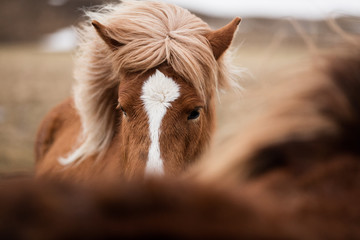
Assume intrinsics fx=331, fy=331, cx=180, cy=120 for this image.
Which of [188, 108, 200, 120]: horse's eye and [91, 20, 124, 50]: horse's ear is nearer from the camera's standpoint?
[188, 108, 200, 120]: horse's eye

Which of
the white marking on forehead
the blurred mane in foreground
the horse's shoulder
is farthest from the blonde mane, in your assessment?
the blurred mane in foreground

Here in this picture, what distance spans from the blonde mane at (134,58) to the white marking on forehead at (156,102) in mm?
118

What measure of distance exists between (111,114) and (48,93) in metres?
12.0

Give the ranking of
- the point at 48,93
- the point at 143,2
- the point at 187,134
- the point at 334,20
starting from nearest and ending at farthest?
the point at 334,20
the point at 187,134
the point at 143,2
the point at 48,93

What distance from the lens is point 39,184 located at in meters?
0.49

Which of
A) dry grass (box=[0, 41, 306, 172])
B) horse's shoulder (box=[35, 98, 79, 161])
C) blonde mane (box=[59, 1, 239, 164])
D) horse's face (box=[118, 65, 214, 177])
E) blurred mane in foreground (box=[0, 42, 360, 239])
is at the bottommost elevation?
blurred mane in foreground (box=[0, 42, 360, 239])

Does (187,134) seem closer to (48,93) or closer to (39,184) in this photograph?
(39,184)

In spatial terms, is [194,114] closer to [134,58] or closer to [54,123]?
[134,58]

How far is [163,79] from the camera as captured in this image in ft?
7.02

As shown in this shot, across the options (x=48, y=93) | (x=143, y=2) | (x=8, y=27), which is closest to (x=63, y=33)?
(x=8, y=27)

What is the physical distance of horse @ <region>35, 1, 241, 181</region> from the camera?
6.59 ft

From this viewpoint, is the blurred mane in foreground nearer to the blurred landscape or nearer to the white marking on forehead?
the blurred landscape

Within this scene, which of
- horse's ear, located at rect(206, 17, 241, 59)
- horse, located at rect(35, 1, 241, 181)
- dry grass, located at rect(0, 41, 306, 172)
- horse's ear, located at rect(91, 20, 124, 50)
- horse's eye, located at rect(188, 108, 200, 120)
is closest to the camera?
dry grass, located at rect(0, 41, 306, 172)

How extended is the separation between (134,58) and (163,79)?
28cm
